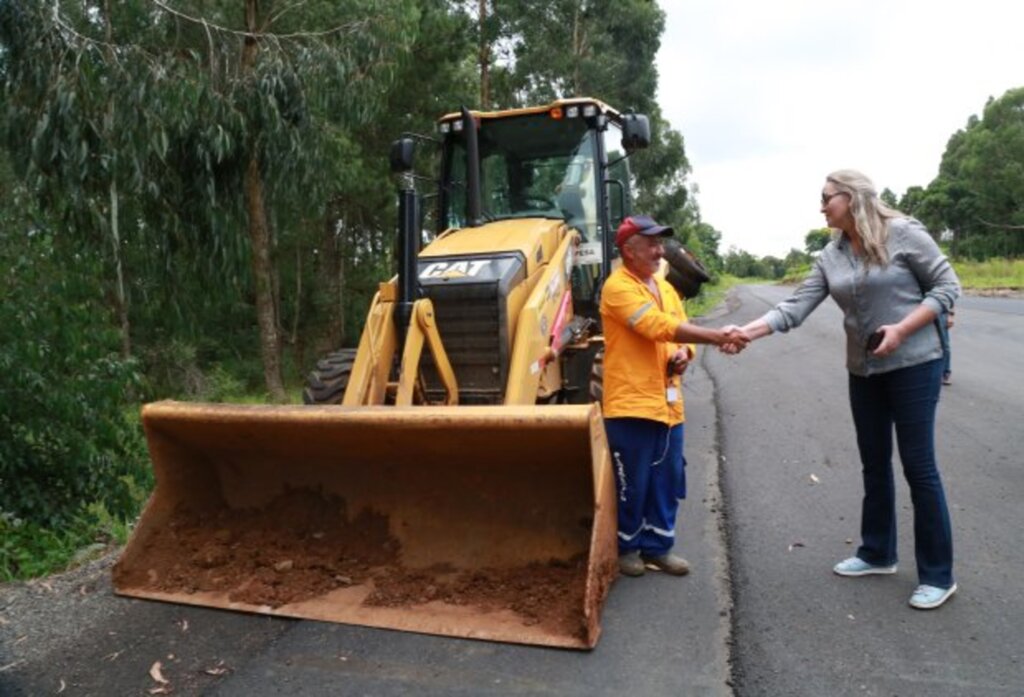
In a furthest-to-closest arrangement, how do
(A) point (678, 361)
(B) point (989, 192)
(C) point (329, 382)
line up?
(B) point (989, 192) < (C) point (329, 382) < (A) point (678, 361)

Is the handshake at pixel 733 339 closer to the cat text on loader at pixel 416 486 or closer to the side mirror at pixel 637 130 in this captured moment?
the cat text on loader at pixel 416 486

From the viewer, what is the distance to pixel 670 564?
4180mm

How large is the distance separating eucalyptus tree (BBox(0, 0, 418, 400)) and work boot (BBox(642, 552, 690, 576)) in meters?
4.94

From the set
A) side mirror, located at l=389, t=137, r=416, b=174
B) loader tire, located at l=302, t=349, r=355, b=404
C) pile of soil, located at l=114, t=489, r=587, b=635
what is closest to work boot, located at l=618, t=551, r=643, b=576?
pile of soil, located at l=114, t=489, r=587, b=635

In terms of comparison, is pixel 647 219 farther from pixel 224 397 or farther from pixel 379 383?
pixel 224 397

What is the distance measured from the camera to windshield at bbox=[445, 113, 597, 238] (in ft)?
22.3

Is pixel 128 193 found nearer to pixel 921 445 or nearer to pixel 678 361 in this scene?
pixel 678 361

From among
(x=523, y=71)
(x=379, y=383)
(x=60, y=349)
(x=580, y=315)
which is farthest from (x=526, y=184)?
(x=523, y=71)

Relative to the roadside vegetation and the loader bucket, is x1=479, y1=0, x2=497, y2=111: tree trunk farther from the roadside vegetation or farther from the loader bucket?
the loader bucket

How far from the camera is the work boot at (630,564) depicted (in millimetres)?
4164

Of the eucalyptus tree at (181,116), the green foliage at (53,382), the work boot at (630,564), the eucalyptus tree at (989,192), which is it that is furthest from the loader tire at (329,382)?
the eucalyptus tree at (989,192)

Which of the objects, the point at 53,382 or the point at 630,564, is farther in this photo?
the point at 53,382

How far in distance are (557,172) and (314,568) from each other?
4.01 metres

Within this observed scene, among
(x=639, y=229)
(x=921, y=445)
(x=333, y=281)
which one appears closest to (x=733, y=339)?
(x=639, y=229)
